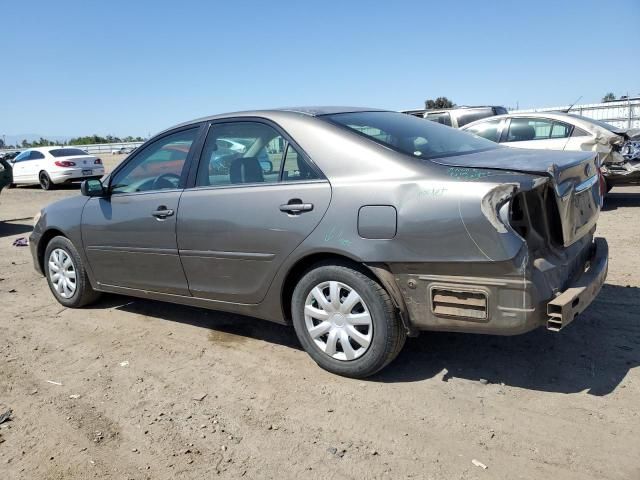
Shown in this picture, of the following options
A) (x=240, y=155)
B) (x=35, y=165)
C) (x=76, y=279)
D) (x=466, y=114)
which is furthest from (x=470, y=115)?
(x=35, y=165)

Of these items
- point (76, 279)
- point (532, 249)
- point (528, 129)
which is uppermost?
point (528, 129)

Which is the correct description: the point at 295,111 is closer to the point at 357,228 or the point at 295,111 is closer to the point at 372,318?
the point at 357,228

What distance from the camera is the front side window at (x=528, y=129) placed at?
9.47 metres

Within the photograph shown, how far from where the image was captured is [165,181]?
14.3 ft

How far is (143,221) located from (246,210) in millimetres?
1101

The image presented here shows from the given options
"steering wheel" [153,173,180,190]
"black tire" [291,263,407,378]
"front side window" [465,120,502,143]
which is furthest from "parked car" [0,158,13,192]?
"black tire" [291,263,407,378]

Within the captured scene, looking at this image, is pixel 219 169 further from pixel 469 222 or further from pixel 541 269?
pixel 541 269

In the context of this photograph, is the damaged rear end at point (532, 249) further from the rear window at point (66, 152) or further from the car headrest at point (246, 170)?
the rear window at point (66, 152)

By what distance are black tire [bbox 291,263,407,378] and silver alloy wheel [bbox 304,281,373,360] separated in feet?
0.09

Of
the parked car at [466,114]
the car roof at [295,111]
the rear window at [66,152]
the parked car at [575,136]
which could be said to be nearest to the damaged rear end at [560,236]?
the car roof at [295,111]

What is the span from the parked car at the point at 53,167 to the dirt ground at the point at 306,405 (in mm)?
14958

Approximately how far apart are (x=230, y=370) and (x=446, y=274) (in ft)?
5.48

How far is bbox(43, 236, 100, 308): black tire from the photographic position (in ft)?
16.6

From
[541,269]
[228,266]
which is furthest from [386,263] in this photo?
[228,266]
